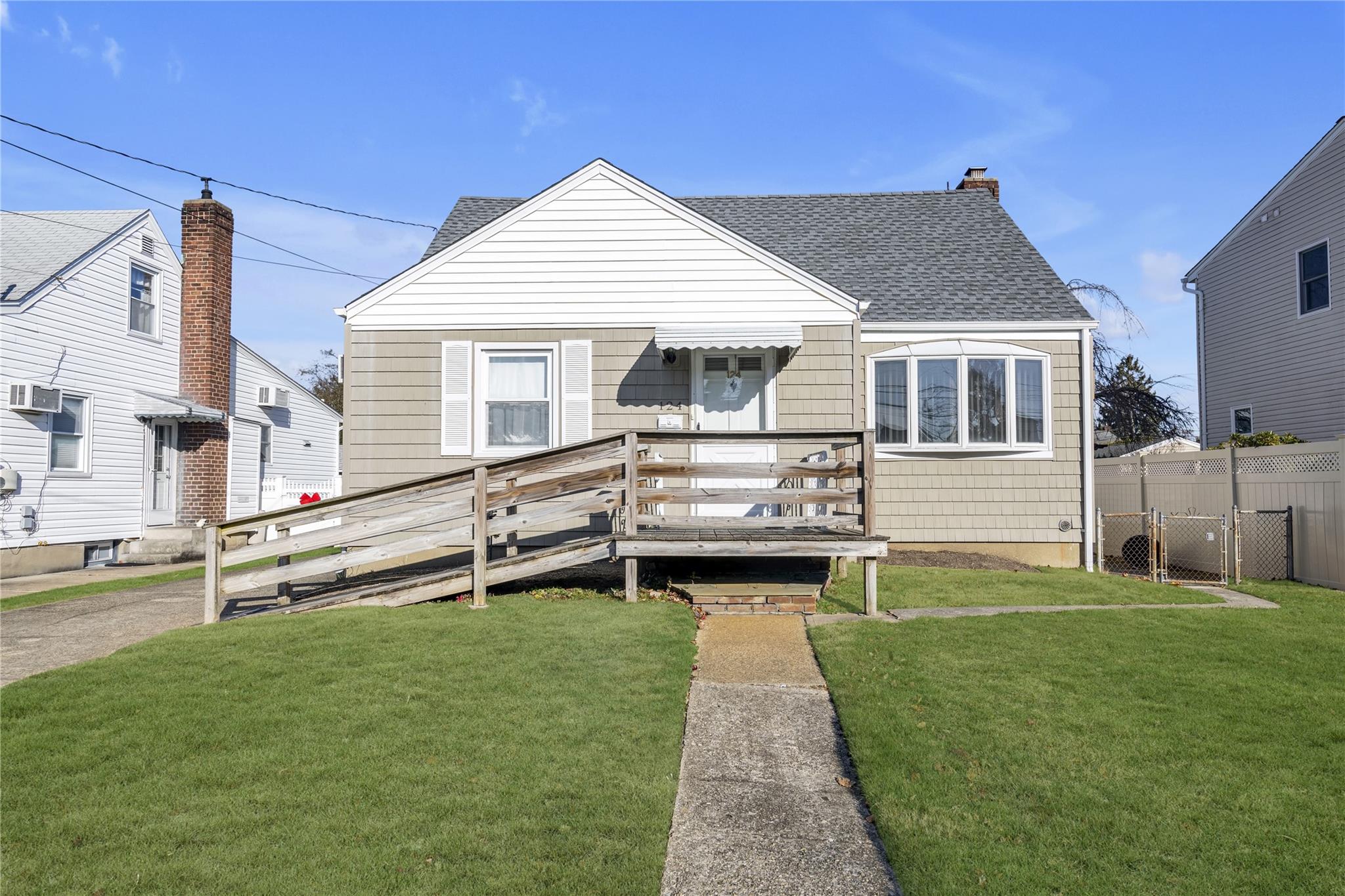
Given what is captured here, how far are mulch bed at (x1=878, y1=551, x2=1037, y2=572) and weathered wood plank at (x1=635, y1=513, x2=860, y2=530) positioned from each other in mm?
2824

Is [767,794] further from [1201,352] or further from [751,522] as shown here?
[1201,352]

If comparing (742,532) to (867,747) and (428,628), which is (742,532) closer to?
(428,628)

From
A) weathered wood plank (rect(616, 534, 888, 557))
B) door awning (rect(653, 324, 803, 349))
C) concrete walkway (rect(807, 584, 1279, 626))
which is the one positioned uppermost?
door awning (rect(653, 324, 803, 349))

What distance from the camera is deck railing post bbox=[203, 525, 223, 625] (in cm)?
726

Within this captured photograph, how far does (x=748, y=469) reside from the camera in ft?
26.2

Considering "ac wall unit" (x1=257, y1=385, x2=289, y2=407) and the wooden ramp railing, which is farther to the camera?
"ac wall unit" (x1=257, y1=385, x2=289, y2=407)

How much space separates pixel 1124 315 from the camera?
26344 millimetres

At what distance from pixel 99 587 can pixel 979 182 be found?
15142 millimetres

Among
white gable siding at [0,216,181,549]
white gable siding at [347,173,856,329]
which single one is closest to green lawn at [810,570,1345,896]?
white gable siding at [347,173,856,329]

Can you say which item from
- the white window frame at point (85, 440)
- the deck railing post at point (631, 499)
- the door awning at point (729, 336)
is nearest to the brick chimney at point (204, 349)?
the white window frame at point (85, 440)

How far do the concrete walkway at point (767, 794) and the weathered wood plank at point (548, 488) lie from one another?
2455 mm

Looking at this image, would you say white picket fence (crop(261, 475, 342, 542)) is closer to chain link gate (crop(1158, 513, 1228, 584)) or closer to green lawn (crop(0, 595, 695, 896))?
green lawn (crop(0, 595, 695, 896))

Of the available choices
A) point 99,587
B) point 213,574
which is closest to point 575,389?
point 213,574

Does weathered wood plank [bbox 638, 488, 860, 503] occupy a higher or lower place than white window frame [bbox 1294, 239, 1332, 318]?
lower
